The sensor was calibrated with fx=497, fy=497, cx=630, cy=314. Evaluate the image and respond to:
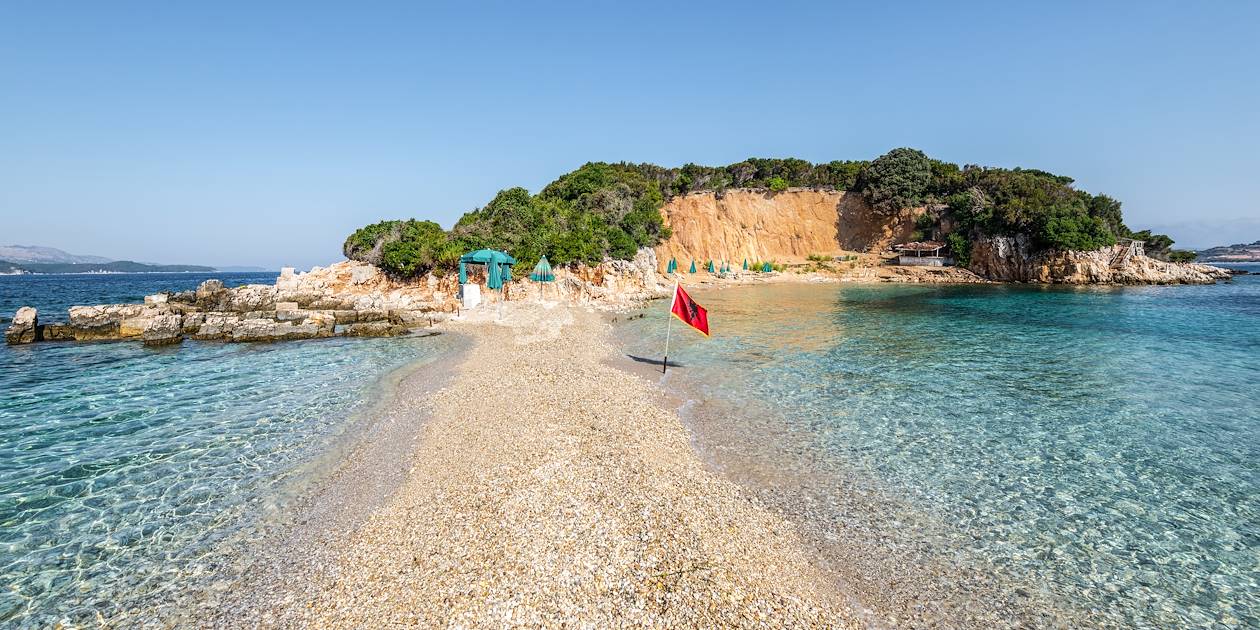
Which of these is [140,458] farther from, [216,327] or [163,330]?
[163,330]

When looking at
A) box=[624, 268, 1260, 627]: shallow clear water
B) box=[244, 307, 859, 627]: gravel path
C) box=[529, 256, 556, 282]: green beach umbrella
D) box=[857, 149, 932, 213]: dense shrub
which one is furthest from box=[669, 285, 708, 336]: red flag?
box=[857, 149, 932, 213]: dense shrub

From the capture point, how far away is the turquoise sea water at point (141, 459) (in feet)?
19.7

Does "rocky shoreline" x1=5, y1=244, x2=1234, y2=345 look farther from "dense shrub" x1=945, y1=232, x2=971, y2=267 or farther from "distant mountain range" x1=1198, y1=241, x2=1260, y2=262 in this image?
"distant mountain range" x1=1198, y1=241, x2=1260, y2=262

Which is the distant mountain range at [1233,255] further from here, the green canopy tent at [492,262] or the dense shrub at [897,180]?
the green canopy tent at [492,262]

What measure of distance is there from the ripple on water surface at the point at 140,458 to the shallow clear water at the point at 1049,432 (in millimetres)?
8729

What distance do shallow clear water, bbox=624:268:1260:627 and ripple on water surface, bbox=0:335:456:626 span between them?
8729 mm

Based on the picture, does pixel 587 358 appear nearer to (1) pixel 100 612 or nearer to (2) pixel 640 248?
(1) pixel 100 612

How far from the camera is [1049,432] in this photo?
35.1 ft

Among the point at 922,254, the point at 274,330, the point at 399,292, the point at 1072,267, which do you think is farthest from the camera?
the point at 922,254

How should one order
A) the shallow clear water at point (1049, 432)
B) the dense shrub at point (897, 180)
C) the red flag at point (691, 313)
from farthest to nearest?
the dense shrub at point (897, 180), the red flag at point (691, 313), the shallow clear water at point (1049, 432)

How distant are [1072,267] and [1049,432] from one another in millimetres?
52754

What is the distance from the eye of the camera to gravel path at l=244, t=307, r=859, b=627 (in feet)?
16.9

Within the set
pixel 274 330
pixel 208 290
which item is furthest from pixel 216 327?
pixel 208 290

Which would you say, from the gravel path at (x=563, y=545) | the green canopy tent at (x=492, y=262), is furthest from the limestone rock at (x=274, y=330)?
the gravel path at (x=563, y=545)
